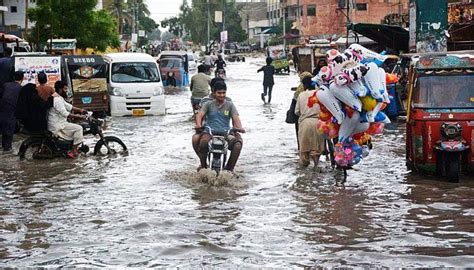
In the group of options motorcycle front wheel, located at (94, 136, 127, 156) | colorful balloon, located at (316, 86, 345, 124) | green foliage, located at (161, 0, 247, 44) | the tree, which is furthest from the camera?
green foliage, located at (161, 0, 247, 44)

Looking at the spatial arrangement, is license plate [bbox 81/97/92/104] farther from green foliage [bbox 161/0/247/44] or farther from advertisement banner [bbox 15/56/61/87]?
green foliage [bbox 161/0/247/44]

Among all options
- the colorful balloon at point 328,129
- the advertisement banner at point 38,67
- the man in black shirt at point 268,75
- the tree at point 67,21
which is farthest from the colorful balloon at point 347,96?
the tree at point 67,21

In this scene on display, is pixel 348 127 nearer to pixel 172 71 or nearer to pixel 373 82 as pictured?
pixel 373 82

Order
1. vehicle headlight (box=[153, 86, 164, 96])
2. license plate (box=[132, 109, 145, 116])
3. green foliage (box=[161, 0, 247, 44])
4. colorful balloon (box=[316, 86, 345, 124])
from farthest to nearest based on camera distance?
1. green foliage (box=[161, 0, 247, 44])
2. vehicle headlight (box=[153, 86, 164, 96])
3. license plate (box=[132, 109, 145, 116])
4. colorful balloon (box=[316, 86, 345, 124])

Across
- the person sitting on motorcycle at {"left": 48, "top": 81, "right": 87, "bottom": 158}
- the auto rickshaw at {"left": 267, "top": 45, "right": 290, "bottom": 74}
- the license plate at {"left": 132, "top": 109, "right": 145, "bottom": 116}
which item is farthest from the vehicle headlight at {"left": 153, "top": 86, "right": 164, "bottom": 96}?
the auto rickshaw at {"left": 267, "top": 45, "right": 290, "bottom": 74}

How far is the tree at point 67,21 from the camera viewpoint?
36969 mm

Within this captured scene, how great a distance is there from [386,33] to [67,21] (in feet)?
50.7

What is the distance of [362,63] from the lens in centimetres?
1183

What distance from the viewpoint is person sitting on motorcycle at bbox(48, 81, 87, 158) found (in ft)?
48.9

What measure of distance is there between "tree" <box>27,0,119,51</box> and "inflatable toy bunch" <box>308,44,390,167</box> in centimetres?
2644

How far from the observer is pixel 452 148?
11.8 meters

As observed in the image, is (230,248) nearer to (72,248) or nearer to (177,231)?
(177,231)

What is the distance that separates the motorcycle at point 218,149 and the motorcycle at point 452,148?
2985 mm

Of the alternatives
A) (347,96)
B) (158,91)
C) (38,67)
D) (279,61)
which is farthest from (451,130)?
(279,61)
